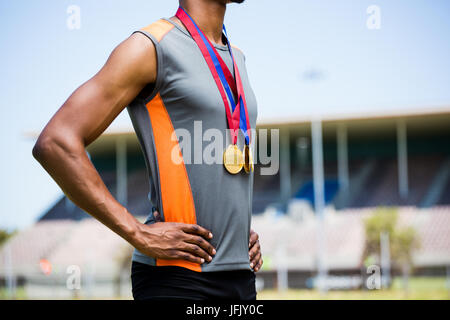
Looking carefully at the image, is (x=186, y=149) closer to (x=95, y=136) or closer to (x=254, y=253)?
(x=95, y=136)

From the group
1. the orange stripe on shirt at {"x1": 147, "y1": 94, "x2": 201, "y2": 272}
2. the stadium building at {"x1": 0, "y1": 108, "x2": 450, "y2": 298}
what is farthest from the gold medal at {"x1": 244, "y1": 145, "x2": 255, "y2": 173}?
the stadium building at {"x1": 0, "y1": 108, "x2": 450, "y2": 298}

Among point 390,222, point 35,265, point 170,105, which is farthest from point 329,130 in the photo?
point 170,105

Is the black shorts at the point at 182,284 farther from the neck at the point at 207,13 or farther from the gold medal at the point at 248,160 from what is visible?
the neck at the point at 207,13

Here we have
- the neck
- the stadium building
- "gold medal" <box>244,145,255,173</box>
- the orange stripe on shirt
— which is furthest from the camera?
the stadium building

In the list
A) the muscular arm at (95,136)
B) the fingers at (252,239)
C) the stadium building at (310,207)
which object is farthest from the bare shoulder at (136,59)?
the stadium building at (310,207)

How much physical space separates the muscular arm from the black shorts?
2.1 inches

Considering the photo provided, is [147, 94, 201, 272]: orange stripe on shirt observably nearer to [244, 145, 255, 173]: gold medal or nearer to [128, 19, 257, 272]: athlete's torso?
[128, 19, 257, 272]: athlete's torso

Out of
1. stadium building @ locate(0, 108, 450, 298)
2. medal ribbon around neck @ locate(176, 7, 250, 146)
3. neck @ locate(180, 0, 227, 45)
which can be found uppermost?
neck @ locate(180, 0, 227, 45)

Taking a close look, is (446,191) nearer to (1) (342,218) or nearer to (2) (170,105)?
(1) (342,218)

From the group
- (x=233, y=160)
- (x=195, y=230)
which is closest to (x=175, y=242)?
(x=195, y=230)

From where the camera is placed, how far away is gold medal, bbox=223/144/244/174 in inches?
72.2

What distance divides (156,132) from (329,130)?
2704 centimetres

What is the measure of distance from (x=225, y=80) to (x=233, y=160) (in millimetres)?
279
